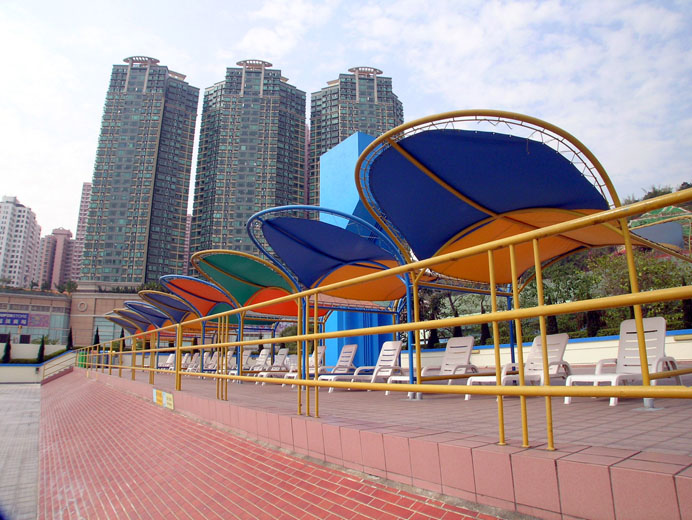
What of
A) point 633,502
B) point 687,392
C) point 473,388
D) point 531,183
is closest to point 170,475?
point 473,388

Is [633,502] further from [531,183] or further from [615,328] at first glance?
[615,328]

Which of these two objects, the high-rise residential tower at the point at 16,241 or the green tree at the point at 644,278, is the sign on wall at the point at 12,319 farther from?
the green tree at the point at 644,278

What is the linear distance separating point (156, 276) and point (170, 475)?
80.9 m

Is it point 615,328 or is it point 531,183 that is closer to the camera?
point 531,183

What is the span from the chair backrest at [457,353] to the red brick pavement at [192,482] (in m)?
4.79

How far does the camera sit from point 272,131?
3182 inches

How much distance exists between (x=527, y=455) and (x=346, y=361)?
10.3m

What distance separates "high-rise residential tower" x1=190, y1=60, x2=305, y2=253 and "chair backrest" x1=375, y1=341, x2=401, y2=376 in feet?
226

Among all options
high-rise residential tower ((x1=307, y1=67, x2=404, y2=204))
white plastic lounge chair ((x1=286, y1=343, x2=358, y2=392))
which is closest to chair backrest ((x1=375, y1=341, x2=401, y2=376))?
white plastic lounge chair ((x1=286, y1=343, x2=358, y2=392))

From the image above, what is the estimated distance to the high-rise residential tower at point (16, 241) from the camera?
345 feet

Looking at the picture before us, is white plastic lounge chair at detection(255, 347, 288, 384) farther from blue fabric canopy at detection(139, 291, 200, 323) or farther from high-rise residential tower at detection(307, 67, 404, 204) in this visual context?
high-rise residential tower at detection(307, 67, 404, 204)

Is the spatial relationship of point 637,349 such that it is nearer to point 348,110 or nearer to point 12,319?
point 12,319

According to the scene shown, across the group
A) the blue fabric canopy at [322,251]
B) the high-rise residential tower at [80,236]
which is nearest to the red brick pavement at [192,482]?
the blue fabric canopy at [322,251]

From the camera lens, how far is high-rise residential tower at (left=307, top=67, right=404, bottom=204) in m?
78.5
